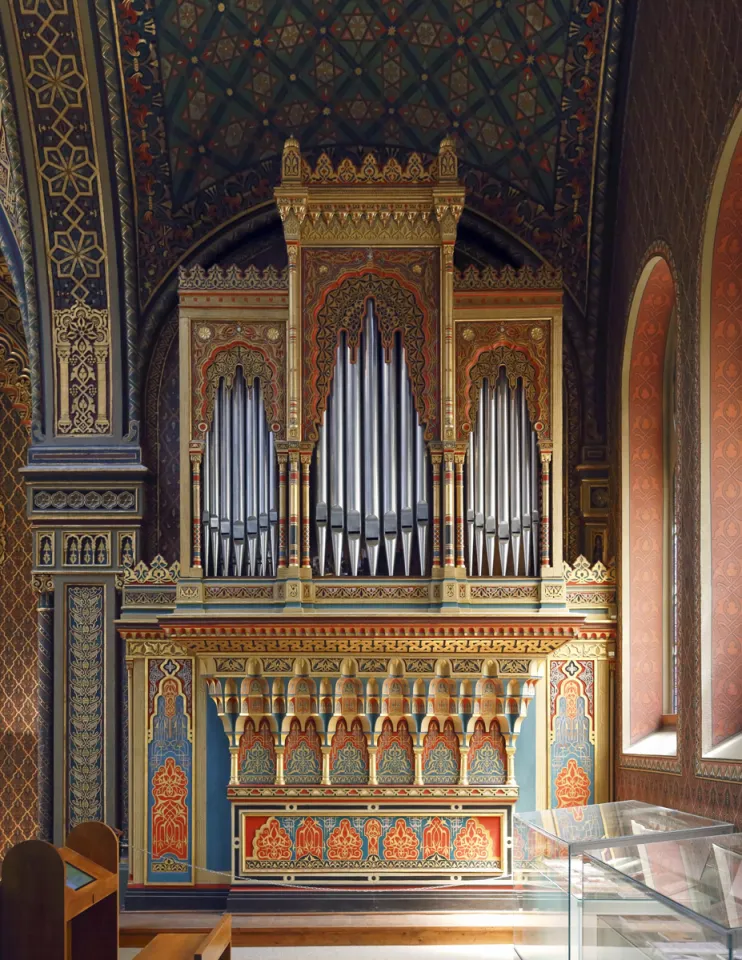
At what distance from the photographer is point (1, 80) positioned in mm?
9164

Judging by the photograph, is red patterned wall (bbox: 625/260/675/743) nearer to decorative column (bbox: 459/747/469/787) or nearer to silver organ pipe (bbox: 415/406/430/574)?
decorative column (bbox: 459/747/469/787)

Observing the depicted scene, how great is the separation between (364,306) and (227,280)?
1058 mm

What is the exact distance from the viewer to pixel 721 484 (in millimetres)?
6902

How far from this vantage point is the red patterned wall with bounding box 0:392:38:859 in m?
11.1

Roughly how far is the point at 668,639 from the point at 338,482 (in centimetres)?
271

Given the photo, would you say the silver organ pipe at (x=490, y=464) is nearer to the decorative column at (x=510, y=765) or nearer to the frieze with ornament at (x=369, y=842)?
the decorative column at (x=510, y=765)

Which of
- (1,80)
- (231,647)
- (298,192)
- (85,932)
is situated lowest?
(85,932)

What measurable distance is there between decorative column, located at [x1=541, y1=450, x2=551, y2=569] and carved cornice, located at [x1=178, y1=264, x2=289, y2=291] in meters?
2.31

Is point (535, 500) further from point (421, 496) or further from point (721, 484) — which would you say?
point (721, 484)

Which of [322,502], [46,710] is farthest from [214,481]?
[46,710]

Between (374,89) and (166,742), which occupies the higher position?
(374,89)

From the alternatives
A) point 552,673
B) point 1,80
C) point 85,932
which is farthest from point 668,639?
point 1,80

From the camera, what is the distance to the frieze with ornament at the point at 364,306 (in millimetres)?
8844

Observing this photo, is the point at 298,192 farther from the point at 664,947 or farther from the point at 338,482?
the point at 664,947
